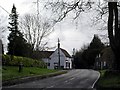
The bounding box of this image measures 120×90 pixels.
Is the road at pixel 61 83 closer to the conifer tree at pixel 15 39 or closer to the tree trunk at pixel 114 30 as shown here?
the tree trunk at pixel 114 30

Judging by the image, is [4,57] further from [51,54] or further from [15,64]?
[51,54]

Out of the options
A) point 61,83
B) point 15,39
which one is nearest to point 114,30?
point 61,83

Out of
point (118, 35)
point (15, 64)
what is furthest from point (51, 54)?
point (118, 35)

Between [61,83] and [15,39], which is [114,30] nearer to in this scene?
[61,83]

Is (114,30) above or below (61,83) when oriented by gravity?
above

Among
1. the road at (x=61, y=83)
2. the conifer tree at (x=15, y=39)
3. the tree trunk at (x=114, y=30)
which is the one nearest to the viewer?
the tree trunk at (x=114, y=30)

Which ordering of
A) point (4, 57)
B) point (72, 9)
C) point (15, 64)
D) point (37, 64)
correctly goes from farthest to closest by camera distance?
point (37, 64) < point (15, 64) < point (4, 57) < point (72, 9)

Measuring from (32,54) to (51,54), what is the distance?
198ft

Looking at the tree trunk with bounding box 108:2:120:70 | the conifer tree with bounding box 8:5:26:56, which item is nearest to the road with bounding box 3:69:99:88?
the tree trunk with bounding box 108:2:120:70

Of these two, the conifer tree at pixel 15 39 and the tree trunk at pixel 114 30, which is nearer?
the tree trunk at pixel 114 30

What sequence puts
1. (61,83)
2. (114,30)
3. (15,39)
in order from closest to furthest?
(114,30)
(61,83)
(15,39)

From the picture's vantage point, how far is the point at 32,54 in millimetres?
81375

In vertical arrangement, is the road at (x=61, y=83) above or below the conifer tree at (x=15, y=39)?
below

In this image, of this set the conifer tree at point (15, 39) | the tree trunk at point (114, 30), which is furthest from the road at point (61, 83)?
the conifer tree at point (15, 39)
